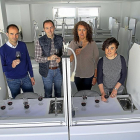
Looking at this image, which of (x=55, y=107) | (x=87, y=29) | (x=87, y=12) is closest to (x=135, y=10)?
(x=87, y=12)

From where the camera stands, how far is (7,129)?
1.33 m

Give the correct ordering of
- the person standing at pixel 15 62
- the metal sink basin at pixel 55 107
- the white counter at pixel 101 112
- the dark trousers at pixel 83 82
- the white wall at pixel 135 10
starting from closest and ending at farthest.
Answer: the white counter at pixel 101 112
the metal sink basin at pixel 55 107
the person standing at pixel 15 62
the dark trousers at pixel 83 82
the white wall at pixel 135 10

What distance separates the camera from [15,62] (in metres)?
1.77

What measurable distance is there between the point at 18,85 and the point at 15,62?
375 mm

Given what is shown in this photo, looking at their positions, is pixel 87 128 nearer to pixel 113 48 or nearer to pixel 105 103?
pixel 105 103

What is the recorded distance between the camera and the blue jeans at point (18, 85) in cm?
199

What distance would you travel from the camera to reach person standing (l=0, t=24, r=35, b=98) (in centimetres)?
182

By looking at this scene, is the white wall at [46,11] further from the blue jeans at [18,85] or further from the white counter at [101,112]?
the white counter at [101,112]

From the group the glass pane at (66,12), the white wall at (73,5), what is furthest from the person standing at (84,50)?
the glass pane at (66,12)

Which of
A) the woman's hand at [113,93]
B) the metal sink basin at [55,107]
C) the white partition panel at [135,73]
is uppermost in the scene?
the white partition panel at [135,73]

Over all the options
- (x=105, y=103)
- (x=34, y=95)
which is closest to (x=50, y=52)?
(x=34, y=95)

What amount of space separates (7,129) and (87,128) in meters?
0.65

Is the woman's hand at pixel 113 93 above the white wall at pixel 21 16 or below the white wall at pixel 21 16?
below

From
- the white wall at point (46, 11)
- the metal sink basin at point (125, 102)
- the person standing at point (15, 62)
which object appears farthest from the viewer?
the white wall at point (46, 11)
